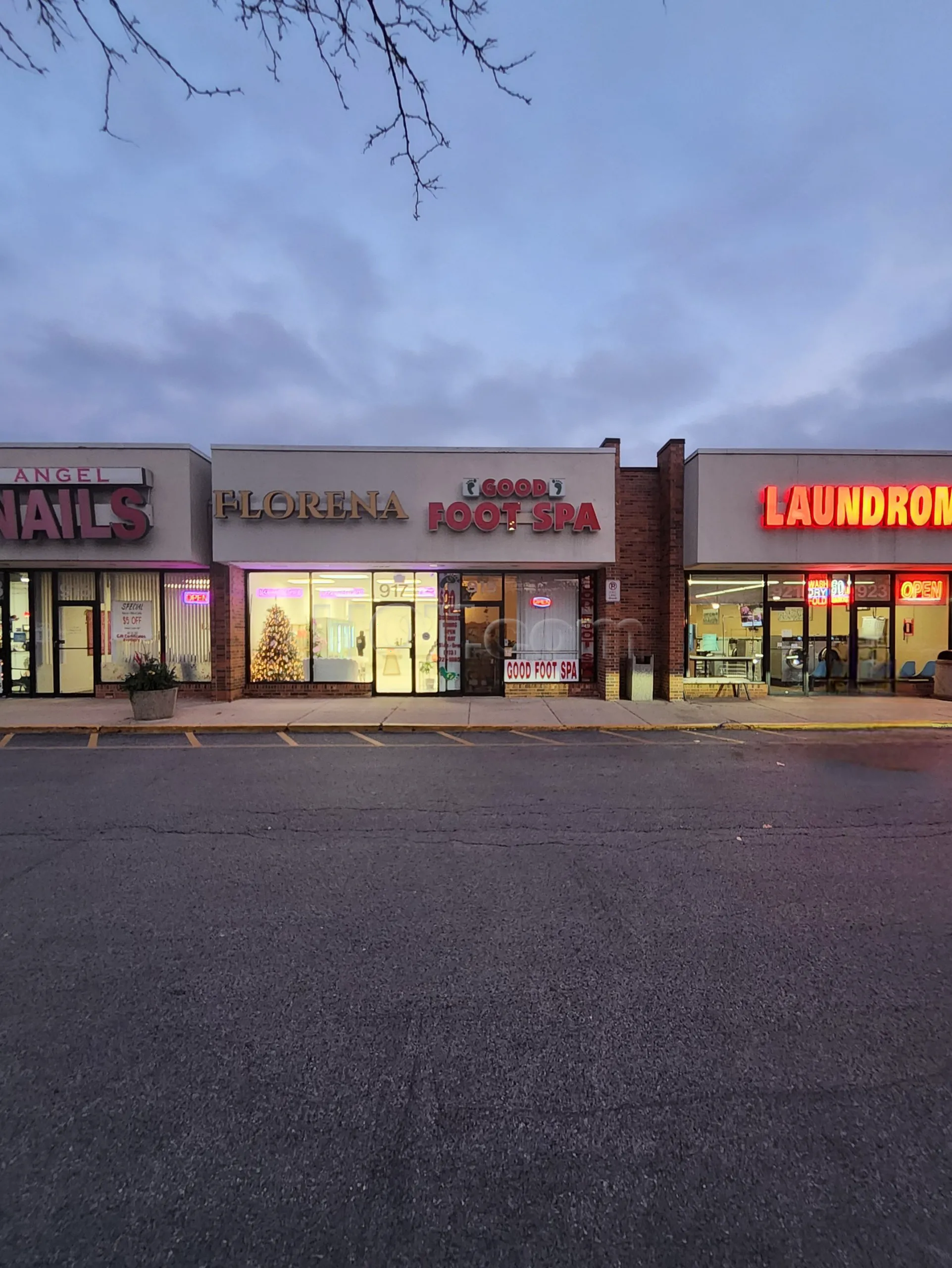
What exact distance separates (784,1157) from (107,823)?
19.8 ft

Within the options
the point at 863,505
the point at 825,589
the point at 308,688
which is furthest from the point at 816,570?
the point at 308,688

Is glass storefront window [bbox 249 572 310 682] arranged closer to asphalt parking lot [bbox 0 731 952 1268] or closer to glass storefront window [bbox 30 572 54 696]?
glass storefront window [bbox 30 572 54 696]

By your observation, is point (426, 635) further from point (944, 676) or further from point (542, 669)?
point (944, 676)

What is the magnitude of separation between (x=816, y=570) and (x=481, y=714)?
378 inches

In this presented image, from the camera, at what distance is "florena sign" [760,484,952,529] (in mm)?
14172

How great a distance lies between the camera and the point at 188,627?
15.8 meters

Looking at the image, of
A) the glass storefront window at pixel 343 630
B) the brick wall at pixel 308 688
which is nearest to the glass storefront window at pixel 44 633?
the brick wall at pixel 308 688

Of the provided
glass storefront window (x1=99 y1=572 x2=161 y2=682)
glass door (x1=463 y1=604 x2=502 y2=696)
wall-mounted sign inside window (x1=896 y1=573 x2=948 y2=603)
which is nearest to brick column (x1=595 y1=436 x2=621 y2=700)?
glass door (x1=463 y1=604 x2=502 y2=696)

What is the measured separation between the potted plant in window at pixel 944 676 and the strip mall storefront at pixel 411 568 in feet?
27.5

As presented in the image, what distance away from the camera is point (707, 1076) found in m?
2.62

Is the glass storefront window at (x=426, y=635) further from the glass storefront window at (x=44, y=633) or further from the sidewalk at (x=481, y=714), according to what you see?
the glass storefront window at (x=44, y=633)

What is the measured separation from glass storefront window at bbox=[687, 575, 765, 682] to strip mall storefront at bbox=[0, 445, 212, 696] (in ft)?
40.5

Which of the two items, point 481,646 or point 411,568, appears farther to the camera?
point 481,646

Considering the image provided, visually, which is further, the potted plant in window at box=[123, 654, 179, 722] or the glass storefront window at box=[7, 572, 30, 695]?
the glass storefront window at box=[7, 572, 30, 695]
